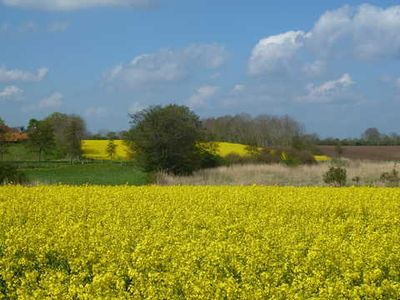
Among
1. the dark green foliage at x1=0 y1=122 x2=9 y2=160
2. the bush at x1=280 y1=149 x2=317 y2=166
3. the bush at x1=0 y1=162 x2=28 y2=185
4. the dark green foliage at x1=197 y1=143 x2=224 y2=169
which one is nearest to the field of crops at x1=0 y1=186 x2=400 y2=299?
the bush at x1=0 y1=162 x2=28 y2=185

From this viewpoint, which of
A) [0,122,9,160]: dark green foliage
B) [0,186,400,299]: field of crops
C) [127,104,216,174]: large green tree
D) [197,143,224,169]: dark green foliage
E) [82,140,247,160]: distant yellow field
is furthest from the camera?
[82,140,247,160]: distant yellow field

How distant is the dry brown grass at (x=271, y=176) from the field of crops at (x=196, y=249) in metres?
13.2

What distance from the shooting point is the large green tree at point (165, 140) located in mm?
39062

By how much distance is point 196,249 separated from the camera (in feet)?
28.4

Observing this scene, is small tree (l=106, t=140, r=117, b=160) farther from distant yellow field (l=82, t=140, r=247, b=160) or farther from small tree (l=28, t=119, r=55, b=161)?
small tree (l=28, t=119, r=55, b=161)

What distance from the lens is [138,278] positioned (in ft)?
23.8

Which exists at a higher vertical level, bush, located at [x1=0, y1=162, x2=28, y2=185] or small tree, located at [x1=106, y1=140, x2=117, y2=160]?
small tree, located at [x1=106, y1=140, x2=117, y2=160]

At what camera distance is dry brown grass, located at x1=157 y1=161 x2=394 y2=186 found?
29.8 m

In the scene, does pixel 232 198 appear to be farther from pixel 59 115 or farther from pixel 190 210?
pixel 59 115

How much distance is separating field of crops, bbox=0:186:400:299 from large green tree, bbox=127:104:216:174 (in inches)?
880

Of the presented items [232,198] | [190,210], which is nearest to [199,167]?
[232,198]

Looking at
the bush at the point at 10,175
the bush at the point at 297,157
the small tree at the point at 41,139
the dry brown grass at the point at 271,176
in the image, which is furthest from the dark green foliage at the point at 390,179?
the small tree at the point at 41,139

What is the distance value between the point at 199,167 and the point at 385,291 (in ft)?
111

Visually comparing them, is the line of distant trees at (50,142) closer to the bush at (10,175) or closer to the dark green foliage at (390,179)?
the bush at (10,175)
